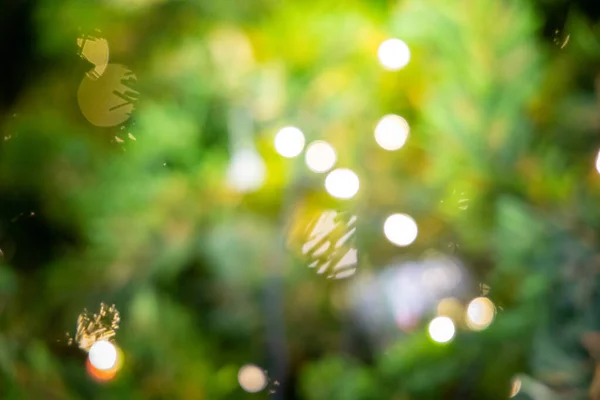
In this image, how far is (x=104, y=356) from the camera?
18.3 inches

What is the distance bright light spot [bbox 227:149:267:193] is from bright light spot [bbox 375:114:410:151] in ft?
0.40

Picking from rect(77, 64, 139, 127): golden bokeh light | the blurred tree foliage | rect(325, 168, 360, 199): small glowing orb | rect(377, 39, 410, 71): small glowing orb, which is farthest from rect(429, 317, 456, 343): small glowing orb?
rect(77, 64, 139, 127): golden bokeh light

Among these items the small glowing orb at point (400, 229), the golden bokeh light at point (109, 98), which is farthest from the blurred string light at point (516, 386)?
the golden bokeh light at point (109, 98)

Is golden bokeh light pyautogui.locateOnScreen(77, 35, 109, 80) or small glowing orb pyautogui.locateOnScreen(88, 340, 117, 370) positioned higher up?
golden bokeh light pyautogui.locateOnScreen(77, 35, 109, 80)

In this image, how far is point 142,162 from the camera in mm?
531

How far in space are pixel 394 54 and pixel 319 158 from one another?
0.13m

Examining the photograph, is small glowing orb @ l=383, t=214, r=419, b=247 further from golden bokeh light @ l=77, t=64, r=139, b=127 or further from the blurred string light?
golden bokeh light @ l=77, t=64, r=139, b=127

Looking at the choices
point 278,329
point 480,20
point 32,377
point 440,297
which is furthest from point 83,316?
point 480,20

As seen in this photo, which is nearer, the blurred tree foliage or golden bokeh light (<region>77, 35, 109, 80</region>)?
the blurred tree foliage

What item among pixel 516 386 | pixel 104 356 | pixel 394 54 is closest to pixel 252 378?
pixel 104 356

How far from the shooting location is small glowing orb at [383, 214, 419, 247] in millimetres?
508

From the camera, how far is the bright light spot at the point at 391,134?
51cm

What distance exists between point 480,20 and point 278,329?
369mm

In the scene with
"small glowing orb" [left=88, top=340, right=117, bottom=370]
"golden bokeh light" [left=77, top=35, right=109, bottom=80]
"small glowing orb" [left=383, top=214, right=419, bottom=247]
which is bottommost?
"small glowing orb" [left=88, top=340, right=117, bottom=370]
